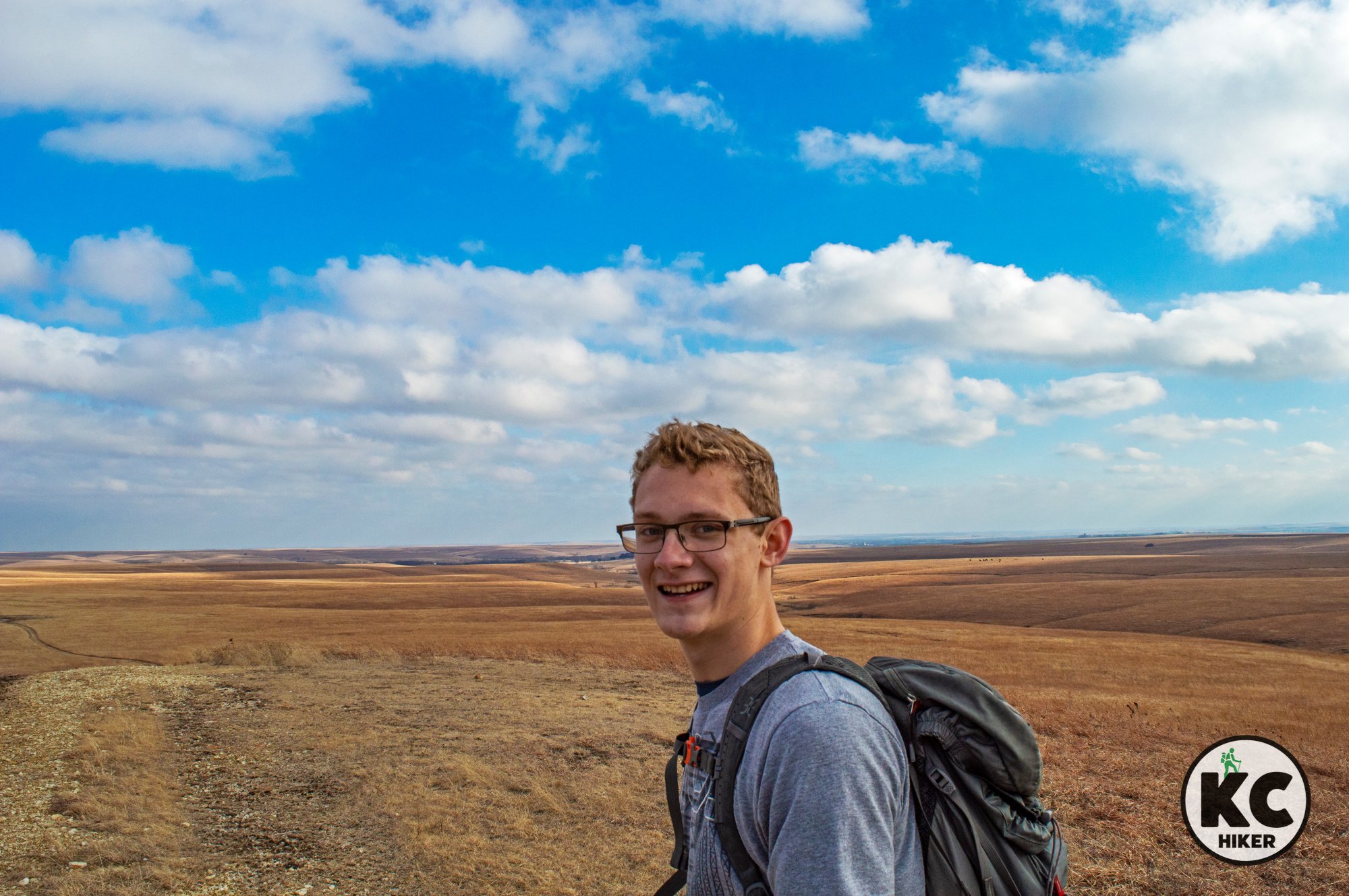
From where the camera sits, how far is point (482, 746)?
16.6 metres

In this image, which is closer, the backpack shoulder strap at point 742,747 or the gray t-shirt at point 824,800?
the gray t-shirt at point 824,800

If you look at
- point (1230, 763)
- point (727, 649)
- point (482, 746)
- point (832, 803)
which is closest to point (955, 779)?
point (832, 803)

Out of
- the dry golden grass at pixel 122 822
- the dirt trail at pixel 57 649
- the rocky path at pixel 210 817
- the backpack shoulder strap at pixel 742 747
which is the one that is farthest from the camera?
the dirt trail at pixel 57 649

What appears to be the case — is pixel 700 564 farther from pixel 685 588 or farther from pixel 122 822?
pixel 122 822

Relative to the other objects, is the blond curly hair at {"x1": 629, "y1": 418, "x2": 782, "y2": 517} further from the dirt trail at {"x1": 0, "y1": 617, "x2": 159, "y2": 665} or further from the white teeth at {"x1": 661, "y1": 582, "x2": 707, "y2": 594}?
the dirt trail at {"x1": 0, "y1": 617, "x2": 159, "y2": 665}

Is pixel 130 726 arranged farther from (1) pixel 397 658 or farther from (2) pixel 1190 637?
(2) pixel 1190 637

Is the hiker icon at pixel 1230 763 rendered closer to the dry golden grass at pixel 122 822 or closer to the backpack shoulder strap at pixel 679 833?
the backpack shoulder strap at pixel 679 833

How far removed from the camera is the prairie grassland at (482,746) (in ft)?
35.0

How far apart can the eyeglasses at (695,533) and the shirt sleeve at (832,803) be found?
0.76 m

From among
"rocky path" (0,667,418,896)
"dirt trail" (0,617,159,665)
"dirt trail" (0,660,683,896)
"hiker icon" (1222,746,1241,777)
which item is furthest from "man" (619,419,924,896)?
"dirt trail" (0,617,159,665)

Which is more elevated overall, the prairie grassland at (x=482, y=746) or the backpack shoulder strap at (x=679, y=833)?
the backpack shoulder strap at (x=679, y=833)

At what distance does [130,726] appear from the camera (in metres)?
17.3

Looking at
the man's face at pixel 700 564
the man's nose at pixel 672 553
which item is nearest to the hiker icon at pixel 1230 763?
the man's face at pixel 700 564

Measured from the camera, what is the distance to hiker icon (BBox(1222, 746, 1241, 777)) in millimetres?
6634
